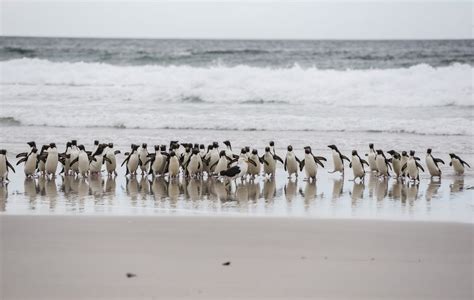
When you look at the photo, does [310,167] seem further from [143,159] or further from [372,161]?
[143,159]

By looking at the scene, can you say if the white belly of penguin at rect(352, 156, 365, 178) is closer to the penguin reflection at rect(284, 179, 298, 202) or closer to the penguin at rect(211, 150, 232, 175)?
the penguin reflection at rect(284, 179, 298, 202)

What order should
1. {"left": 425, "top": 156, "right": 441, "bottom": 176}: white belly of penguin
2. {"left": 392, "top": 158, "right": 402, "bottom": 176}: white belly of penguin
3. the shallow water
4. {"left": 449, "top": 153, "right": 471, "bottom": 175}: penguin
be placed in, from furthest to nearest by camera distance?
1. {"left": 449, "top": 153, "right": 471, "bottom": 175}: penguin
2. {"left": 392, "top": 158, "right": 402, "bottom": 176}: white belly of penguin
3. {"left": 425, "top": 156, "right": 441, "bottom": 176}: white belly of penguin
4. the shallow water

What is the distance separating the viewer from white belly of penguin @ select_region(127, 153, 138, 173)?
1277 centimetres

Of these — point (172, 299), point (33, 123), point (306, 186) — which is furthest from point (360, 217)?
point (33, 123)

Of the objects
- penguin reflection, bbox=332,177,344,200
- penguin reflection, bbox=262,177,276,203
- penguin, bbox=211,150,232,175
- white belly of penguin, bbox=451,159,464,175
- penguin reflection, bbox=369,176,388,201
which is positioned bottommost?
penguin reflection, bbox=369,176,388,201

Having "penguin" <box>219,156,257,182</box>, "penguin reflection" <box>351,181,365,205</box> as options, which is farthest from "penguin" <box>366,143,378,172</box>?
"penguin" <box>219,156,257,182</box>

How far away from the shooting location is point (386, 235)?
8.11 m

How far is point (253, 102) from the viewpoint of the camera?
84.6 feet

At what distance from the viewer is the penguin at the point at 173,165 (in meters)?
12.4

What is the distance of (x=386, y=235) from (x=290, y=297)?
2.27 meters

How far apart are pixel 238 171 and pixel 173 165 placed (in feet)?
3.99

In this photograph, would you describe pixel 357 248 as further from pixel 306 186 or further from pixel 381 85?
pixel 381 85

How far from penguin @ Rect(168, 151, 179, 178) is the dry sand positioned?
3665 mm

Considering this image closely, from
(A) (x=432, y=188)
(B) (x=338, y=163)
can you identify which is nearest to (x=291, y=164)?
(B) (x=338, y=163)
